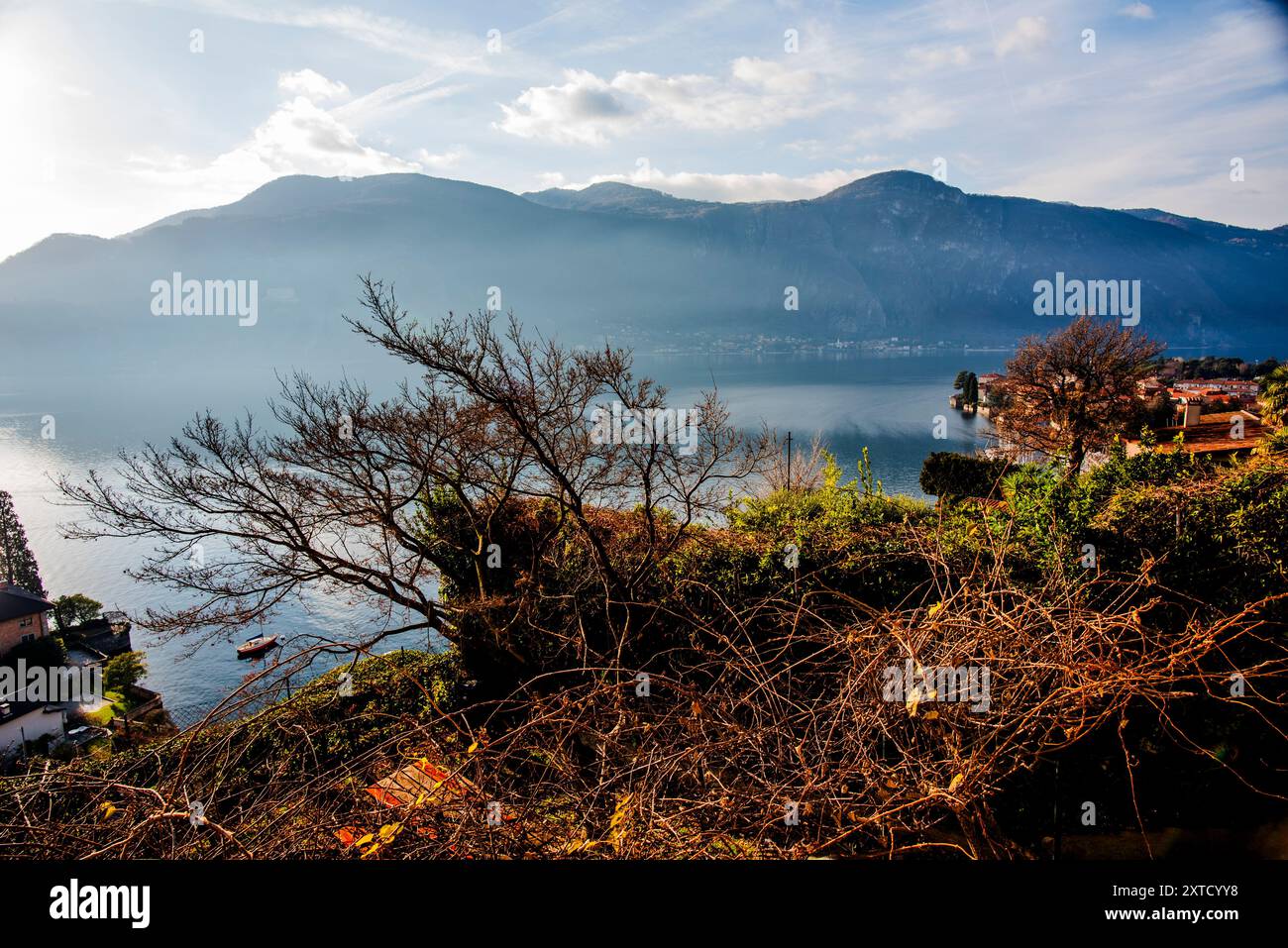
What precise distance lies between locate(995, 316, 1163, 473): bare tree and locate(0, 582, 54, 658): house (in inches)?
1377

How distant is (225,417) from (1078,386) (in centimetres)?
7876

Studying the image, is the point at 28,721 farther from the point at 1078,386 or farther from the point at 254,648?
the point at 1078,386

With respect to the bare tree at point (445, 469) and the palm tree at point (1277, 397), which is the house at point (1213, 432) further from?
the bare tree at point (445, 469)

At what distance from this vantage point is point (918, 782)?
5.94ft

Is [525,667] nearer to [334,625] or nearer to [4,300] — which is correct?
[334,625]

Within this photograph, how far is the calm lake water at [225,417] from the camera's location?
31578mm

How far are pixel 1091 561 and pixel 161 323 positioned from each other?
20711 cm

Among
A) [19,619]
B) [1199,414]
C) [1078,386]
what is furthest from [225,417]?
[1199,414]

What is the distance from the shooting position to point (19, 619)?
23.4 m

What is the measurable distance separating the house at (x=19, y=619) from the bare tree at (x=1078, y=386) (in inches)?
1377

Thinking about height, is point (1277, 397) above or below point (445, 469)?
above

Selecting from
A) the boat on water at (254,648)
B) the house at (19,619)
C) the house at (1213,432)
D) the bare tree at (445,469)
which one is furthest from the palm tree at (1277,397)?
the house at (19,619)

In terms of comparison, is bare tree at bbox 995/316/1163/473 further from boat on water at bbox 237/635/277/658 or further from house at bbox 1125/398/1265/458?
boat on water at bbox 237/635/277/658
